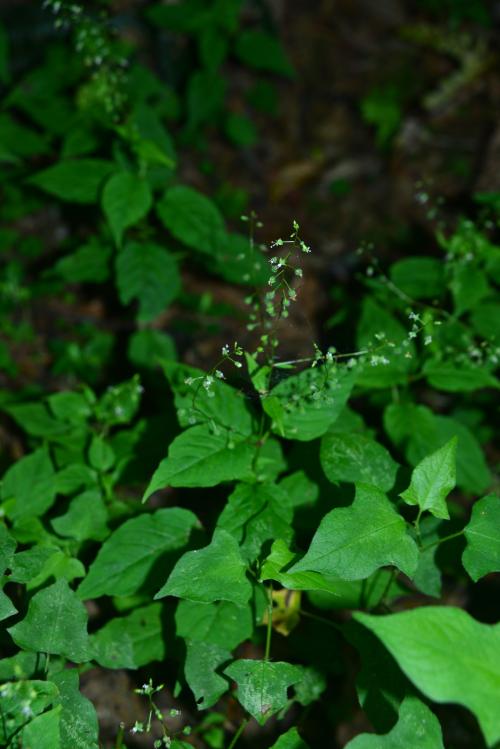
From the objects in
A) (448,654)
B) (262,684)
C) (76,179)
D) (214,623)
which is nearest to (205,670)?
(214,623)

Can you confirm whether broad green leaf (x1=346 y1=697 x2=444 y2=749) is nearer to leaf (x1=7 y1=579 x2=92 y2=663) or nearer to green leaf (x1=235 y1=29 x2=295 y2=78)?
leaf (x1=7 y1=579 x2=92 y2=663)

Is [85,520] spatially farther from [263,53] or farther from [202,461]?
[263,53]

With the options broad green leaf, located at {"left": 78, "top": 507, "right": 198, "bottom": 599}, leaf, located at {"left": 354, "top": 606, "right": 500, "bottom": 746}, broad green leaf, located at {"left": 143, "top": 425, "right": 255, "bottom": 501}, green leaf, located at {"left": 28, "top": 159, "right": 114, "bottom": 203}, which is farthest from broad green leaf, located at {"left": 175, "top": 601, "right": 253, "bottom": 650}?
green leaf, located at {"left": 28, "top": 159, "right": 114, "bottom": 203}

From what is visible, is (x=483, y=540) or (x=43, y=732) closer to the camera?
(x=43, y=732)

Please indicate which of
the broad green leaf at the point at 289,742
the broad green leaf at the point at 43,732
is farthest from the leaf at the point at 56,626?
the broad green leaf at the point at 289,742

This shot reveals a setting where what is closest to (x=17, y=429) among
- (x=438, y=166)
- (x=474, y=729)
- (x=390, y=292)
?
(x=390, y=292)

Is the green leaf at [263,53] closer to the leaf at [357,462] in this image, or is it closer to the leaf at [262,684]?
the leaf at [357,462]
